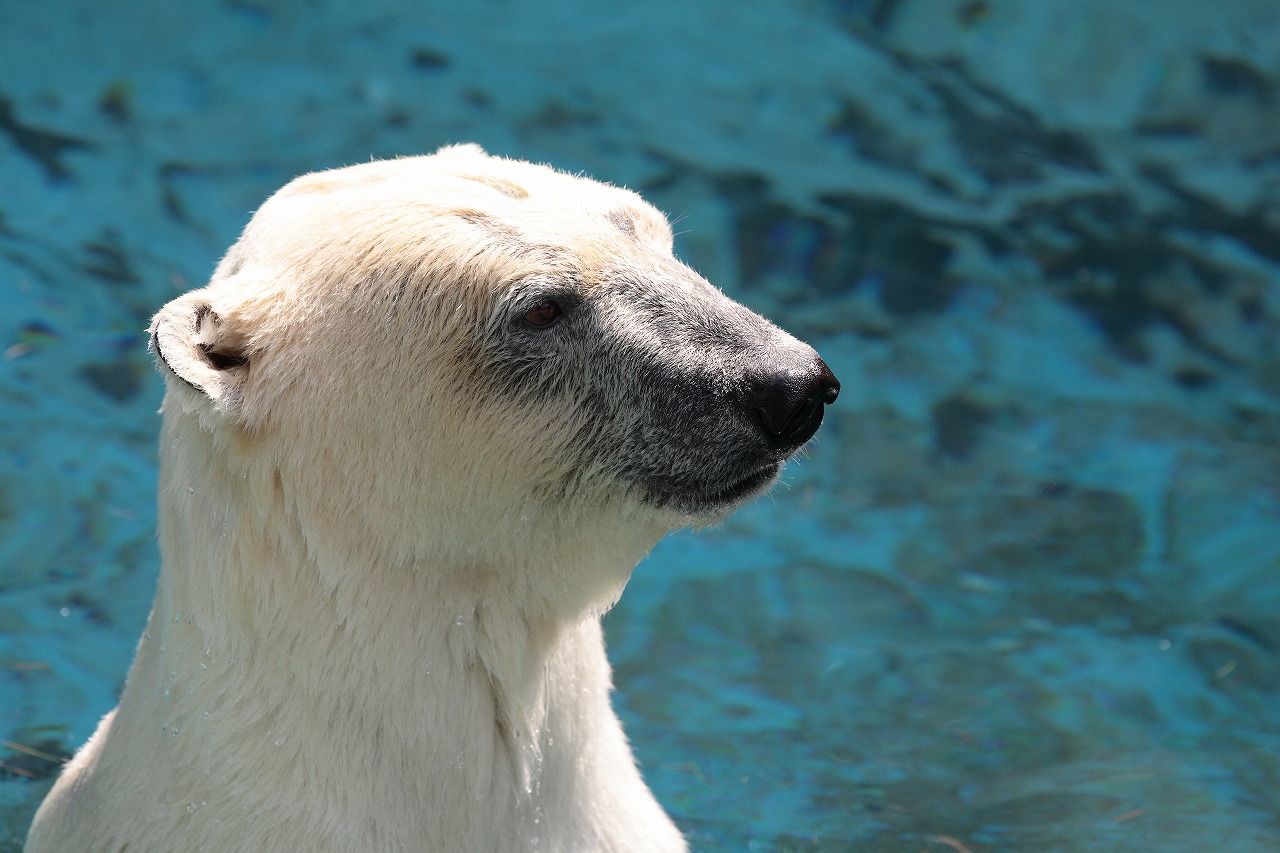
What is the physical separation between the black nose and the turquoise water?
8.12 feet

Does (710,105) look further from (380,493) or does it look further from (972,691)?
(380,493)

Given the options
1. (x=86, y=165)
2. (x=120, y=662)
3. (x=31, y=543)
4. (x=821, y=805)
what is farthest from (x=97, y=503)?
(x=821, y=805)

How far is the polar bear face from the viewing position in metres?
3.42

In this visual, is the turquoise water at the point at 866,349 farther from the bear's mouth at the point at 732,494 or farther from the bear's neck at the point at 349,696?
the bear's mouth at the point at 732,494

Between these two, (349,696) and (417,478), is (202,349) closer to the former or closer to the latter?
(417,478)

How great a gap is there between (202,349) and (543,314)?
799mm

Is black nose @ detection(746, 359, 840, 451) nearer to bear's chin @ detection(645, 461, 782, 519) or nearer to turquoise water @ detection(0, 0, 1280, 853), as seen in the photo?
bear's chin @ detection(645, 461, 782, 519)

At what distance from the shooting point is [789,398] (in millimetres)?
3330

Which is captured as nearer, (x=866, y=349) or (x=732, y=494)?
(x=732, y=494)

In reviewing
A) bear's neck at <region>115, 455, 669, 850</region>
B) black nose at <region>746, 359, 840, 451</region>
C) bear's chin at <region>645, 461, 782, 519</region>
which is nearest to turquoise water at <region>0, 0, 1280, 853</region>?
bear's neck at <region>115, 455, 669, 850</region>

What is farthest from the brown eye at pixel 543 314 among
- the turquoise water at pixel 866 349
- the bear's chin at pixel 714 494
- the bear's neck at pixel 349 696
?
the turquoise water at pixel 866 349

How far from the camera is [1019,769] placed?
586 cm

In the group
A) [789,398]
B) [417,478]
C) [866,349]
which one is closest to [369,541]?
[417,478]

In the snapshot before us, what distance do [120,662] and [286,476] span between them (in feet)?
11.4
